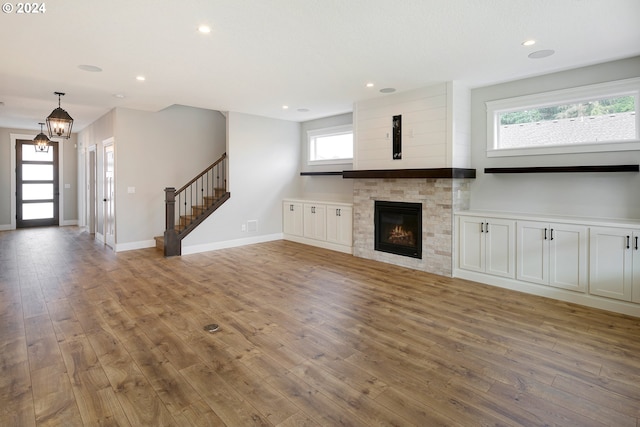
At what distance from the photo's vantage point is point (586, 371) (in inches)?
103

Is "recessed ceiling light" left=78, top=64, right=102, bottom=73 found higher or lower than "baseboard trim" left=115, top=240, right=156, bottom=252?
higher

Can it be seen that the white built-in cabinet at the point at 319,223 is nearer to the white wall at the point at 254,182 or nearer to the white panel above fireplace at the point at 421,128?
the white wall at the point at 254,182

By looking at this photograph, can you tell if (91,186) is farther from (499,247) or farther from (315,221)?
(499,247)

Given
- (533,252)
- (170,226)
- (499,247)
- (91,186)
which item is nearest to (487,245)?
(499,247)

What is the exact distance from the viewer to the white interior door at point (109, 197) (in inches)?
278

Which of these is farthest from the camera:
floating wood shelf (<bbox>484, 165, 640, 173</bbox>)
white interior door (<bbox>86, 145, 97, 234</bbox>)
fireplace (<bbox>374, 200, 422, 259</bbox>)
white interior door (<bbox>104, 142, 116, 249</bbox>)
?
white interior door (<bbox>86, 145, 97, 234</bbox>)

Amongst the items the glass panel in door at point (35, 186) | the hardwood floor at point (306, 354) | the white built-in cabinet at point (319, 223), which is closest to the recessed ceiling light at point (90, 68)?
the hardwood floor at point (306, 354)

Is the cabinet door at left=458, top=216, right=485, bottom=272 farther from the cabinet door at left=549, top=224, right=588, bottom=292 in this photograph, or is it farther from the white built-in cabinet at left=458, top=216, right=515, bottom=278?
the cabinet door at left=549, top=224, right=588, bottom=292

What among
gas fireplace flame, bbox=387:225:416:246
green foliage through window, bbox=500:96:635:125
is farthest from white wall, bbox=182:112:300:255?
green foliage through window, bbox=500:96:635:125

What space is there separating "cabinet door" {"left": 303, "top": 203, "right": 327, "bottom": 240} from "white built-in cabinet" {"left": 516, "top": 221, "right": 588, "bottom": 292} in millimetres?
3773

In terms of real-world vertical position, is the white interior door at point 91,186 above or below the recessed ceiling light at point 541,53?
below

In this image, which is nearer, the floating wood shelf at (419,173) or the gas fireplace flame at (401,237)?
the floating wood shelf at (419,173)

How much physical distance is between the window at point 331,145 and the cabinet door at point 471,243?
3151mm

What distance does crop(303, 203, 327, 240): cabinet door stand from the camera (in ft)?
24.1
